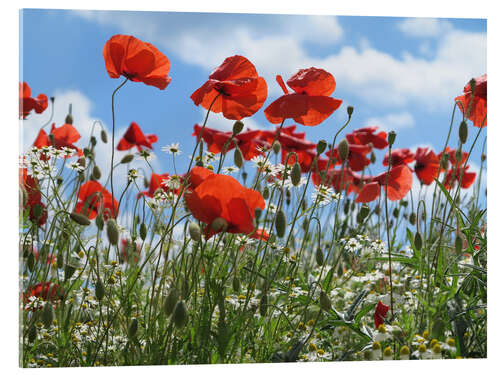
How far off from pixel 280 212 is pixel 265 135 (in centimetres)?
67

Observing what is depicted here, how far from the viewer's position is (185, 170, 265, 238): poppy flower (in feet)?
4.29

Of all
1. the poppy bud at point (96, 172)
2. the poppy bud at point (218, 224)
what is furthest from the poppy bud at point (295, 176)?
the poppy bud at point (96, 172)

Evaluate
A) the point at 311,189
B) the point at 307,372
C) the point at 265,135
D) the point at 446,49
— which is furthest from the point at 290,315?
the point at 446,49

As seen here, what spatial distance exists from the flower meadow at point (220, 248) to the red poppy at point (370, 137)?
0.02 m

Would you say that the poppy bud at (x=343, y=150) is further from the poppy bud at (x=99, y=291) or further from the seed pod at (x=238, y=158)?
the poppy bud at (x=99, y=291)

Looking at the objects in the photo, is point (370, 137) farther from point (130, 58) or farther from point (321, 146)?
point (130, 58)

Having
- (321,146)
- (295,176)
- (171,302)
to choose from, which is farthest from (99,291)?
(321,146)

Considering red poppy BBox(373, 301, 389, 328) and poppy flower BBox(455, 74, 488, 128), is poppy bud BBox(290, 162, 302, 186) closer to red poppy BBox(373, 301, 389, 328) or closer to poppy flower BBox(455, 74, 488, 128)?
red poppy BBox(373, 301, 389, 328)

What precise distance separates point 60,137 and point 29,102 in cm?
26

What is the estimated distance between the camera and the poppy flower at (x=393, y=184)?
1.97 m

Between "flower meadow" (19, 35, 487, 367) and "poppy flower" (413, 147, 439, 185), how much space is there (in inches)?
0.9

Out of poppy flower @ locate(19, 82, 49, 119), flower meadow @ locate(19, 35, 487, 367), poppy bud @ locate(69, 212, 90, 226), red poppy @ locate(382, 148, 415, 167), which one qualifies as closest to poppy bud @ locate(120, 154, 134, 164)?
flower meadow @ locate(19, 35, 487, 367)


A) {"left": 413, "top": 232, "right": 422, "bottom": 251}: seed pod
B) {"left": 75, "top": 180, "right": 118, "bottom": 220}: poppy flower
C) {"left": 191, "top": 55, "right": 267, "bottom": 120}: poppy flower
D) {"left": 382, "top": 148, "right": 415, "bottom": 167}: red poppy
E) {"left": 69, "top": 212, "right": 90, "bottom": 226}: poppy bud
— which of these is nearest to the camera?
{"left": 69, "top": 212, "right": 90, "bottom": 226}: poppy bud

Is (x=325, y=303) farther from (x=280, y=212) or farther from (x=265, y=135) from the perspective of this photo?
(x=265, y=135)
